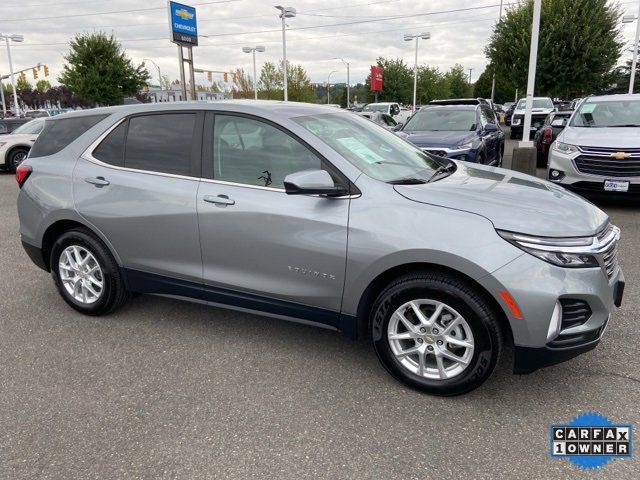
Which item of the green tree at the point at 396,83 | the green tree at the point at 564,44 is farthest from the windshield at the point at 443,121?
the green tree at the point at 396,83

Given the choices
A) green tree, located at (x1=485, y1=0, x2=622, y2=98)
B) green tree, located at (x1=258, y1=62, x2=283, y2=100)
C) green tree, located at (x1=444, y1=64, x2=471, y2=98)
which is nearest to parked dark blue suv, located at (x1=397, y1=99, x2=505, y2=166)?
green tree, located at (x1=485, y1=0, x2=622, y2=98)

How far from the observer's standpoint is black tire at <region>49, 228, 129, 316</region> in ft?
12.9

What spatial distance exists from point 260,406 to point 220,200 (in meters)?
1.32

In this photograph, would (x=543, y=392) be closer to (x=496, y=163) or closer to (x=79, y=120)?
(x=79, y=120)

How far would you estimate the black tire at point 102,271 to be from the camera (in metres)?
3.92

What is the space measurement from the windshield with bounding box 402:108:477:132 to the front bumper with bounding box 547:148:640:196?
1981 millimetres

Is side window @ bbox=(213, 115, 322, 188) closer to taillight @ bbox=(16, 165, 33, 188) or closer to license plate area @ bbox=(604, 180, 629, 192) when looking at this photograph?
taillight @ bbox=(16, 165, 33, 188)

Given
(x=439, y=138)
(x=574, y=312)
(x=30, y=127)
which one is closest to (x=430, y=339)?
(x=574, y=312)

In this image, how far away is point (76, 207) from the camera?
3.92 m

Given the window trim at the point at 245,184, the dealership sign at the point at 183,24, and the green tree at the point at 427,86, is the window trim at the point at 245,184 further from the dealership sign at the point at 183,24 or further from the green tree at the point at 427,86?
the green tree at the point at 427,86

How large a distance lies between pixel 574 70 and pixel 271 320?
24.9m

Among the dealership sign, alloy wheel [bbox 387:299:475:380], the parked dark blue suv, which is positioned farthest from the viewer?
the dealership sign

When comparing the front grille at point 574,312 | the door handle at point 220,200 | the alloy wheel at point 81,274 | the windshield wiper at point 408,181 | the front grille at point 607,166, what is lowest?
the alloy wheel at point 81,274

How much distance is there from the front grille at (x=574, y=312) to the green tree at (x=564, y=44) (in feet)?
79.6
